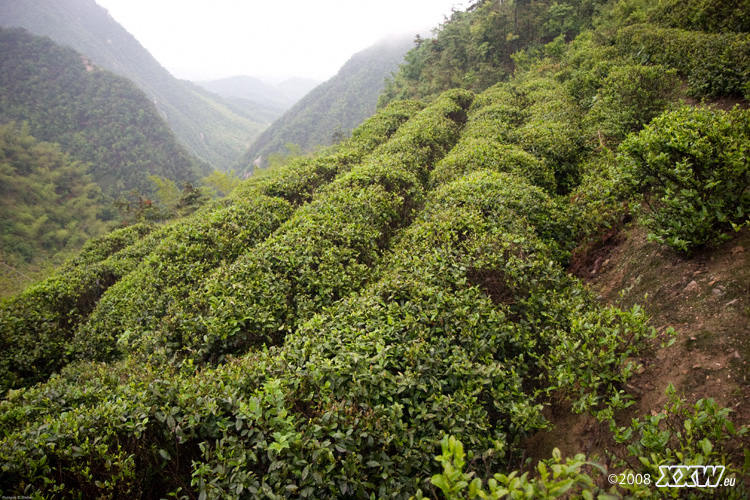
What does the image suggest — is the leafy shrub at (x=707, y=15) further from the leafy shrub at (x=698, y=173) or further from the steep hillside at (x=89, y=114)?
the steep hillside at (x=89, y=114)

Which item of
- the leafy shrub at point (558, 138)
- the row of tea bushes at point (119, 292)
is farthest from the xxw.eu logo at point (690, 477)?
the leafy shrub at point (558, 138)

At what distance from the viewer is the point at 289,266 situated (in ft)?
20.3

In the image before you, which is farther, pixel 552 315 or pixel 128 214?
pixel 128 214

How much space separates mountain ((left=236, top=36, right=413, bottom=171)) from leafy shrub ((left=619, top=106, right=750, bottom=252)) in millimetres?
98541

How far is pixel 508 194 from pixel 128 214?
3852 cm

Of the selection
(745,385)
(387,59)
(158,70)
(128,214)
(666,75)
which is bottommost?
(745,385)

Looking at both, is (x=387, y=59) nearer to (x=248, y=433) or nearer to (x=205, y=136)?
(x=205, y=136)

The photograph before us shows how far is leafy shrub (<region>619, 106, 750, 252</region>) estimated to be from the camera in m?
3.71

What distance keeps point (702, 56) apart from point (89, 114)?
122930mm

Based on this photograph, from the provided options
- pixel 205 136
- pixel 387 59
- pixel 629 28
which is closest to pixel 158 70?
pixel 205 136

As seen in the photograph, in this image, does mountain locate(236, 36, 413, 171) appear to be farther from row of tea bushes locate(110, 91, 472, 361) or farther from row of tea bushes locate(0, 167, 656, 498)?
row of tea bushes locate(0, 167, 656, 498)

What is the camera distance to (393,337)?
4039mm

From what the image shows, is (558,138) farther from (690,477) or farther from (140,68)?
(140,68)

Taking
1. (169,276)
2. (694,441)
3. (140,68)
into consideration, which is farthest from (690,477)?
(140,68)
